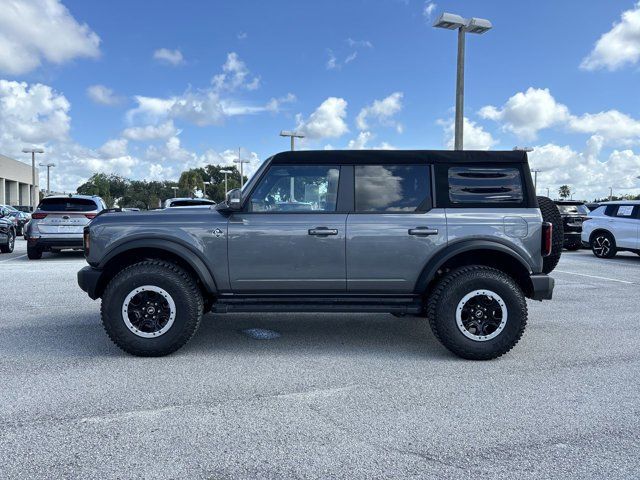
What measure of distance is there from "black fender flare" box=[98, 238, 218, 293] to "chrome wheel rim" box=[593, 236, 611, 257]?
1294cm

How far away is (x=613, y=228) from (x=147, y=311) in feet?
43.7

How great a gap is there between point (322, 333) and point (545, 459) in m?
3.02

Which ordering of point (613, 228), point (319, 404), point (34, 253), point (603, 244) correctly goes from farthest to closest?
point (603, 244)
point (613, 228)
point (34, 253)
point (319, 404)

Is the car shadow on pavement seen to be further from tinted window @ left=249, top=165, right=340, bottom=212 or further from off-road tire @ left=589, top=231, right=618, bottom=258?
off-road tire @ left=589, top=231, right=618, bottom=258

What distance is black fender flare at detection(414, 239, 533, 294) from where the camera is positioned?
4613mm

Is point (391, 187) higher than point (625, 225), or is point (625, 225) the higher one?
point (391, 187)

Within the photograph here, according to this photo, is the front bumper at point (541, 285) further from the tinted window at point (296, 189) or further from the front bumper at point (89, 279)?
the front bumper at point (89, 279)

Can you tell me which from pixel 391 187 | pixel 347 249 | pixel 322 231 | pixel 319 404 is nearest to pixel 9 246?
pixel 322 231

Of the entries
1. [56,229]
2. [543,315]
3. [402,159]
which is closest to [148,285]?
[402,159]

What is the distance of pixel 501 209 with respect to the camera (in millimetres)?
4746

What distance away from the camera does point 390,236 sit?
15.3 feet

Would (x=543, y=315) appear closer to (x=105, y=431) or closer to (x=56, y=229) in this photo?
(x=105, y=431)

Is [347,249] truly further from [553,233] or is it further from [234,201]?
[553,233]

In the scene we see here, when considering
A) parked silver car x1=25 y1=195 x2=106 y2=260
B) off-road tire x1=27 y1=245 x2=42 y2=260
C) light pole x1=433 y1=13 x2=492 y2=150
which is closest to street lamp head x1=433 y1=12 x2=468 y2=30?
light pole x1=433 y1=13 x2=492 y2=150
